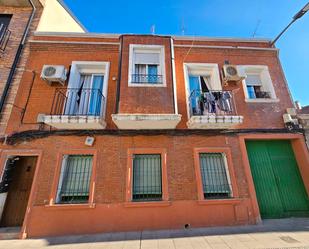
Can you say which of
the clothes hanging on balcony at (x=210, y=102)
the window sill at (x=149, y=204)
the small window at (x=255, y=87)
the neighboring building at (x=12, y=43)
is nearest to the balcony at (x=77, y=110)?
the neighboring building at (x=12, y=43)

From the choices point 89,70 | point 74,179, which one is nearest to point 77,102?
point 89,70

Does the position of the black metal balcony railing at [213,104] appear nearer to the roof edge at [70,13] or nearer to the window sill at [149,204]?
the window sill at [149,204]

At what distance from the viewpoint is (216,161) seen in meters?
6.14

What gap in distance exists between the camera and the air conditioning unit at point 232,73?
6824mm

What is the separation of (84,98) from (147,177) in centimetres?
427

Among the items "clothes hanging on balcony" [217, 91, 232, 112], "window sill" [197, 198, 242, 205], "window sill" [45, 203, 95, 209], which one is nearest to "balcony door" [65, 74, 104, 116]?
"window sill" [45, 203, 95, 209]

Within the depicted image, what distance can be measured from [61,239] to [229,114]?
282 inches

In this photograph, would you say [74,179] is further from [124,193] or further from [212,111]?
[212,111]

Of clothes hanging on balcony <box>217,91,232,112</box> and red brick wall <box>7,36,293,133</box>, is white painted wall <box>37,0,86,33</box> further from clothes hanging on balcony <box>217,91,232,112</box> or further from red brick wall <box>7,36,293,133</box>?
clothes hanging on balcony <box>217,91,232,112</box>

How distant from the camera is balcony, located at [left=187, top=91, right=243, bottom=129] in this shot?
576 centimetres

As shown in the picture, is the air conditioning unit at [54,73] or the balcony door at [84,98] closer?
the air conditioning unit at [54,73]

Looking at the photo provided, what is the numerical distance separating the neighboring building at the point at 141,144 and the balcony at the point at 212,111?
0.04 m

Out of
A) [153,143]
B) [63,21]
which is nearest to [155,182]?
[153,143]

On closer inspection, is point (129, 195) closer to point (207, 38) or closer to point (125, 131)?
point (125, 131)
